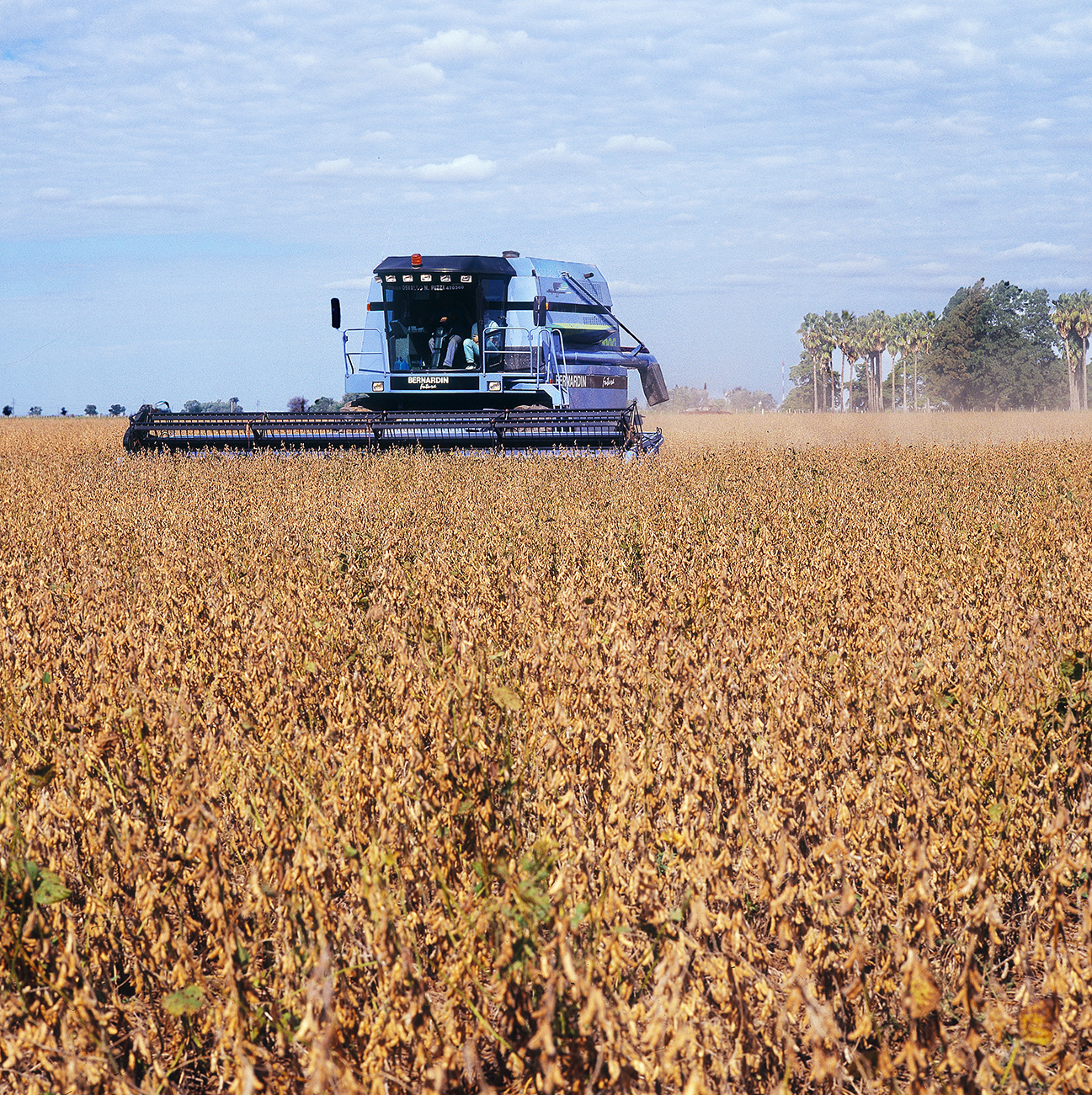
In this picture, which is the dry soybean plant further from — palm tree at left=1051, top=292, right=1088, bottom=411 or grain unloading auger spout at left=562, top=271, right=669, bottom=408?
palm tree at left=1051, top=292, right=1088, bottom=411

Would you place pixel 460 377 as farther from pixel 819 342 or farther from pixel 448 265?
pixel 819 342

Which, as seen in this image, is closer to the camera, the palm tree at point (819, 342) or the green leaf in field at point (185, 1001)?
the green leaf in field at point (185, 1001)

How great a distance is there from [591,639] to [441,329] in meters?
11.5

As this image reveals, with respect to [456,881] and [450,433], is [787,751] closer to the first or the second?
[456,881]

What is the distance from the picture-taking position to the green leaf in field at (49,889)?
1805 millimetres

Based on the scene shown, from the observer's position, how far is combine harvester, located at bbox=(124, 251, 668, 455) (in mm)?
11938

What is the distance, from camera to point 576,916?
1.72m

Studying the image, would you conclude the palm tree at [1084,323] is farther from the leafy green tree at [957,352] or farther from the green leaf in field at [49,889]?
the green leaf in field at [49,889]

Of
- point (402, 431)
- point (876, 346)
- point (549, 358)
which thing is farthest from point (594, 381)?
point (876, 346)

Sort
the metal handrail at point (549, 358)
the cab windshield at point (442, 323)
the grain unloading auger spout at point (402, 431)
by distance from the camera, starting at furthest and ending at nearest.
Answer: the cab windshield at point (442, 323) → the metal handrail at point (549, 358) → the grain unloading auger spout at point (402, 431)

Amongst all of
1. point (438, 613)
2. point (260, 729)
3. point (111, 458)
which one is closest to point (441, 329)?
point (111, 458)

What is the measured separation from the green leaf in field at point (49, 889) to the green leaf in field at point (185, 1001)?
256 mm

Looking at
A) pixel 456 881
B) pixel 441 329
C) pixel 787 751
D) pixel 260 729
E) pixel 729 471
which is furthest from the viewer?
pixel 441 329

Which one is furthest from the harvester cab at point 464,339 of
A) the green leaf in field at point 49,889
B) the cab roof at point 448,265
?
the green leaf in field at point 49,889
